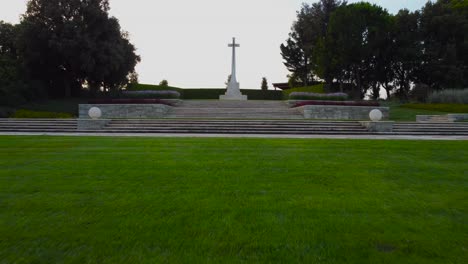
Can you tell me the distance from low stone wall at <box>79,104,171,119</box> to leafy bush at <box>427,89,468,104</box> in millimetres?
20787

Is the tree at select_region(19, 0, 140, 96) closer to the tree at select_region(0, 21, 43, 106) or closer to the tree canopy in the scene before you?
the tree at select_region(0, 21, 43, 106)

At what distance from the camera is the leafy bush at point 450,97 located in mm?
27331

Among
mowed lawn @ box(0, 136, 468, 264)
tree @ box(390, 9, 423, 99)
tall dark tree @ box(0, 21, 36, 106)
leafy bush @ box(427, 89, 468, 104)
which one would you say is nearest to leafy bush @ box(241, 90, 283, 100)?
tree @ box(390, 9, 423, 99)

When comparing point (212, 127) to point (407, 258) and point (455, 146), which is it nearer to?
point (455, 146)

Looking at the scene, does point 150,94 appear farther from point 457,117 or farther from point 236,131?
point 457,117

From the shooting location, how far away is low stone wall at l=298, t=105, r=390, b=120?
916 inches

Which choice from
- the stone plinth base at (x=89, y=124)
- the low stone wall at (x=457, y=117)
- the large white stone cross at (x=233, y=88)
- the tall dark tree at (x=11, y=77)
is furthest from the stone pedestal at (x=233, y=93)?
the stone plinth base at (x=89, y=124)

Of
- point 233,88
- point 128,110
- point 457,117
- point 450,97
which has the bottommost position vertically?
point 457,117

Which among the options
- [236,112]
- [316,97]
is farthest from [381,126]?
[316,97]

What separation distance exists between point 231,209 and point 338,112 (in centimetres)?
2105

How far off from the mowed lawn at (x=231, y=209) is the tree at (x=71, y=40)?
23.4 m

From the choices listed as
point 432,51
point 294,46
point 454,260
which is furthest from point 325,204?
point 294,46

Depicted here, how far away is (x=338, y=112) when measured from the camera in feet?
78.7

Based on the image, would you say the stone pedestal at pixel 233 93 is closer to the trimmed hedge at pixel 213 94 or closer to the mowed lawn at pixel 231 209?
the trimmed hedge at pixel 213 94
